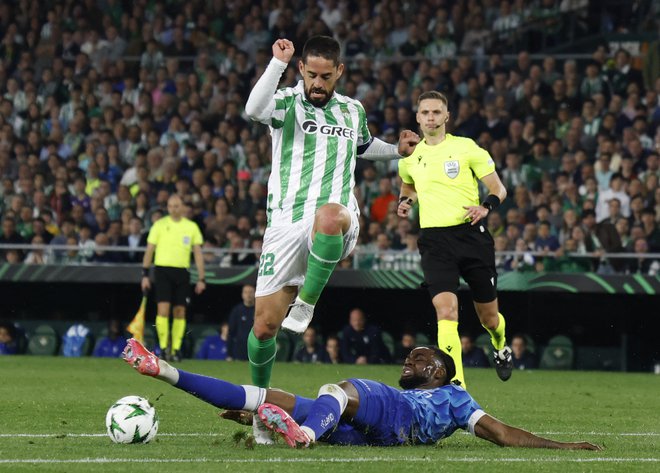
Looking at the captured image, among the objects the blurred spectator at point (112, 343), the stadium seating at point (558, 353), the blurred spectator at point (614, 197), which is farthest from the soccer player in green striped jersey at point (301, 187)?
the blurred spectator at point (112, 343)

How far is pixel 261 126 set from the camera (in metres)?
22.1

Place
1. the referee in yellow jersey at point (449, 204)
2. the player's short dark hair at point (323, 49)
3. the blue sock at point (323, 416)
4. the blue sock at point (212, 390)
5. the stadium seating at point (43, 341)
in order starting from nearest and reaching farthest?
the blue sock at point (323, 416) → the blue sock at point (212, 390) → the player's short dark hair at point (323, 49) → the referee in yellow jersey at point (449, 204) → the stadium seating at point (43, 341)

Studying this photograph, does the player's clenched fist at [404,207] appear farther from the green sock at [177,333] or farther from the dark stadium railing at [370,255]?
the green sock at [177,333]

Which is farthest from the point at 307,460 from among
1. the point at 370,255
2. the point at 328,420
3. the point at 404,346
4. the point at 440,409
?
the point at 404,346

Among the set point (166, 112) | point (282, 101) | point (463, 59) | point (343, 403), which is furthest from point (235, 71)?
point (343, 403)

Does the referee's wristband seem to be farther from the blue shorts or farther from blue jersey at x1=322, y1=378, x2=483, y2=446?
the blue shorts

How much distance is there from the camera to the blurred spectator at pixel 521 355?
18.6m

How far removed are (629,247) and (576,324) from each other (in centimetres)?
169

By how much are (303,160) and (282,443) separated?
1842 mm

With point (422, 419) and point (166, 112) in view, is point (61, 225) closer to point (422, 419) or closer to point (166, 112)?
point (166, 112)

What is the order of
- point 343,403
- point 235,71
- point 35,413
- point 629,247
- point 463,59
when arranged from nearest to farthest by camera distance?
point 343,403 → point 35,413 → point 629,247 → point 463,59 → point 235,71

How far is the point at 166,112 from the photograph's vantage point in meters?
22.9

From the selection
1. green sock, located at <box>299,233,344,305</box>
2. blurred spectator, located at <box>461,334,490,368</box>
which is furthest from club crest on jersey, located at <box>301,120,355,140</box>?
blurred spectator, located at <box>461,334,490,368</box>

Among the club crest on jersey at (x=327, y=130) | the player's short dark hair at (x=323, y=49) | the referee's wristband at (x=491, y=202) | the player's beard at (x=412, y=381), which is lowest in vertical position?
the player's beard at (x=412, y=381)
